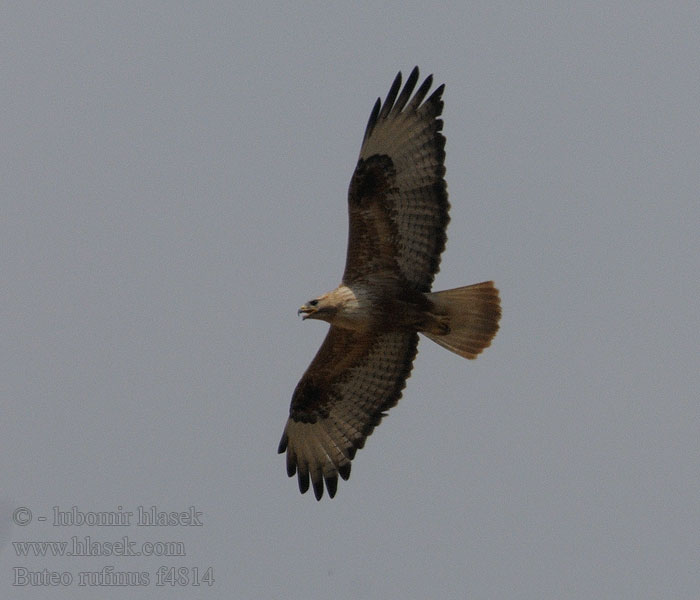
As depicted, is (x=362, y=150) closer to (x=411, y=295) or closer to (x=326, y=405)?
(x=411, y=295)

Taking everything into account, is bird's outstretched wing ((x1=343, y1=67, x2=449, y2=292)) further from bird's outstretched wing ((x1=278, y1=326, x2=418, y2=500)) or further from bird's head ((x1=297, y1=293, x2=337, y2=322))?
bird's outstretched wing ((x1=278, y1=326, x2=418, y2=500))

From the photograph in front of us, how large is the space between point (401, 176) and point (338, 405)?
2338 mm

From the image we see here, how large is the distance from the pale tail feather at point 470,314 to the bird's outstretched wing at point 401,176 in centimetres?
56

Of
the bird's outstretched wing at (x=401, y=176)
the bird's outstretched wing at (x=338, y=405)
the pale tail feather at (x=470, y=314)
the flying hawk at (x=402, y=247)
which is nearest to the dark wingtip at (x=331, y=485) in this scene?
the bird's outstretched wing at (x=338, y=405)

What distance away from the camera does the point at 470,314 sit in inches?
520

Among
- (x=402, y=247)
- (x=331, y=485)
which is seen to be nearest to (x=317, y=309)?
(x=402, y=247)

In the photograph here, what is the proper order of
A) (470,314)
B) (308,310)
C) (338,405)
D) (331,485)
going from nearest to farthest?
(308,310)
(470,314)
(331,485)
(338,405)

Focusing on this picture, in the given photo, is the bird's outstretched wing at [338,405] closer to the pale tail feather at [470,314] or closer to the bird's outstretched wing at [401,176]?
the pale tail feather at [470,314]

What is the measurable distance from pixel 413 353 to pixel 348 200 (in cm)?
173

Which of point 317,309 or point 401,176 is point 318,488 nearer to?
point 317,309

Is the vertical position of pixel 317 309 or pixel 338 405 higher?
pixel 317 309

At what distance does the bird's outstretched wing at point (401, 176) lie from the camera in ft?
42.4

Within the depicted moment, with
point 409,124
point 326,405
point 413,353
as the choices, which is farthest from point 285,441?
point 409,124

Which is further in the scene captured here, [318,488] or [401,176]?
[318,488]
